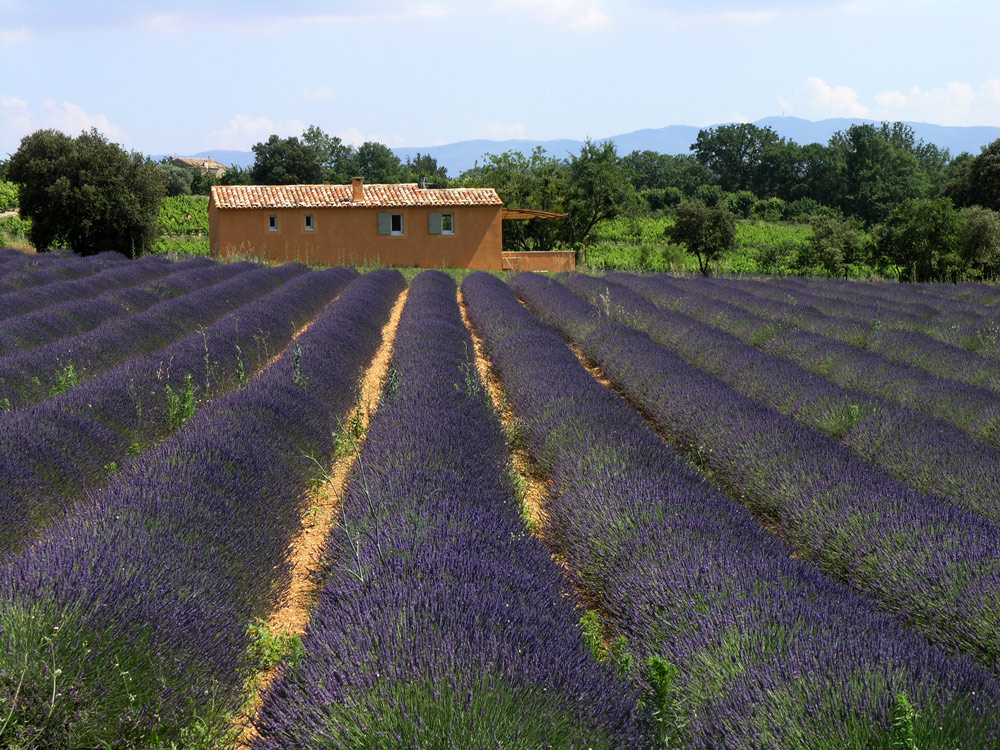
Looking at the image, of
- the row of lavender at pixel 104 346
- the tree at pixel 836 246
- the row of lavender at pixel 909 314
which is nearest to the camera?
the row of lavender at pixel 104 346

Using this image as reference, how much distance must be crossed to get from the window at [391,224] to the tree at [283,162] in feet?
113

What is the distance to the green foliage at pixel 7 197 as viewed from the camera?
119 ft

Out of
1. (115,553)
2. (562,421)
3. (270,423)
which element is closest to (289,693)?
(115,553)

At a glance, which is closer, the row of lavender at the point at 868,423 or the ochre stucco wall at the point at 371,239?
the row of lavender at the point at 868,423

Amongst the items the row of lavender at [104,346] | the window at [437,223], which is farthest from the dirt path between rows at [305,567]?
the window at [437,223]

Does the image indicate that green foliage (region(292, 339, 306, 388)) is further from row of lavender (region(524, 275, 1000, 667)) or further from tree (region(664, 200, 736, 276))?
tree (region(664, 200, 736, 276))

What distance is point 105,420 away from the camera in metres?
4.96

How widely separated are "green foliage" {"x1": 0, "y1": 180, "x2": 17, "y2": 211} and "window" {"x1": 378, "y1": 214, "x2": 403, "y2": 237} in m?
22.3

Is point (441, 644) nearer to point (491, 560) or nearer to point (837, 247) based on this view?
point (491, 560)

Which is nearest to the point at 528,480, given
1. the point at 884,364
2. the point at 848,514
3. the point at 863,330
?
the point at 848,514

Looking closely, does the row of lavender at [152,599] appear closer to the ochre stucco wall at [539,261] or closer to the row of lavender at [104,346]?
the row of lavender at [104,346]

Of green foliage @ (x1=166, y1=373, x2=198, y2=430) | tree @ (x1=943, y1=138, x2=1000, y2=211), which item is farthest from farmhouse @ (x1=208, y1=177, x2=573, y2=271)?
green foliage @ (x1=166, y1=373, x2=198, y2=430)

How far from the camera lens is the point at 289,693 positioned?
2.06 meters

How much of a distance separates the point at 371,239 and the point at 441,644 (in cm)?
2316
